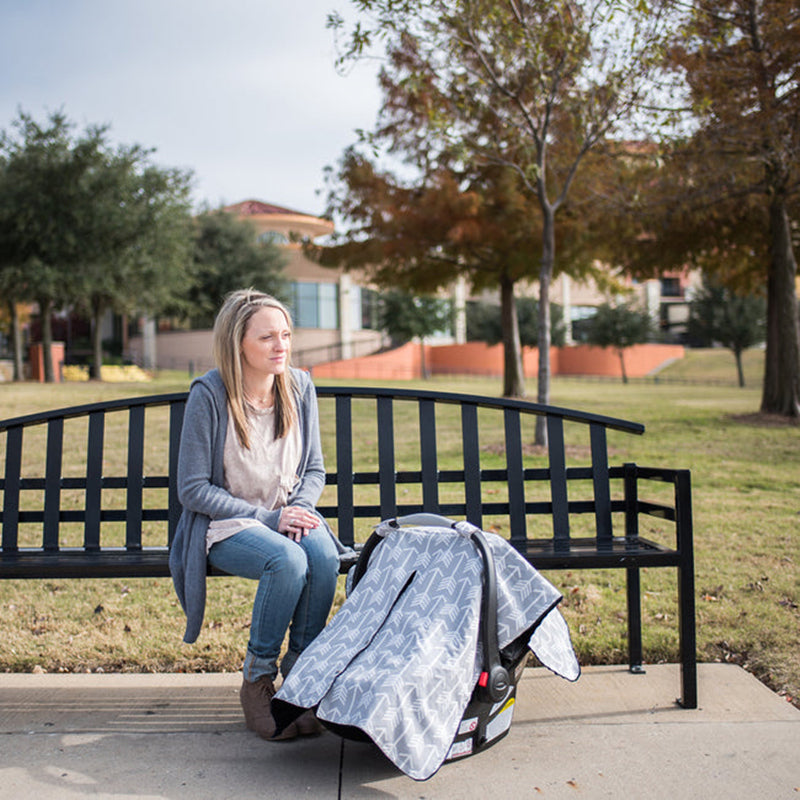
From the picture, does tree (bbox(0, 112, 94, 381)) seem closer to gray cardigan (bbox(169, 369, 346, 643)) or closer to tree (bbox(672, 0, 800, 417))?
tree (bbox(672, 0, 800, 417))

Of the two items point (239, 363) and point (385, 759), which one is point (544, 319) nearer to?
point (239, 363)

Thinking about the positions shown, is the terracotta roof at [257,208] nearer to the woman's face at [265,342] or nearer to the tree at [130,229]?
the tree at [130,229]

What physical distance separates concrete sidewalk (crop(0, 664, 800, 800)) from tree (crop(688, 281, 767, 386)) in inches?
1630

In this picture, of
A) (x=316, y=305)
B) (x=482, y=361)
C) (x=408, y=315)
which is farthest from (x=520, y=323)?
(x=316, y=305)

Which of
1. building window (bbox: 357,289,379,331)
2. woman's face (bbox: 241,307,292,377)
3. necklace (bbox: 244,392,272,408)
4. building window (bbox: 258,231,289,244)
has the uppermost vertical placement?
building window (bbox: 258,231,289,244)

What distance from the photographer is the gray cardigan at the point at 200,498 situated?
111 inches

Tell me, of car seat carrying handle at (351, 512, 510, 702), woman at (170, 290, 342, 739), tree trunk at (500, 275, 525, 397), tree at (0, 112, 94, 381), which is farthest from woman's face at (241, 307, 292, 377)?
tree at (0, 112, 94, 381)

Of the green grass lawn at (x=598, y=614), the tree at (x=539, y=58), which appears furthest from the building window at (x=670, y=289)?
the green grass lawn at (x=598, y=614)

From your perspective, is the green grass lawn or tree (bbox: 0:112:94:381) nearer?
the green grass lawn

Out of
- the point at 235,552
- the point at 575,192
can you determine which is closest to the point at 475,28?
the point at 575,192

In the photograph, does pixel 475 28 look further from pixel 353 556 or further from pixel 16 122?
pixel 16 122

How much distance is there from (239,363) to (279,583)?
0.79 m

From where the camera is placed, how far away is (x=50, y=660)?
353cm

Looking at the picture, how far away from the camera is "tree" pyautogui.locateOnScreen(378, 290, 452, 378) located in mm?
43000
